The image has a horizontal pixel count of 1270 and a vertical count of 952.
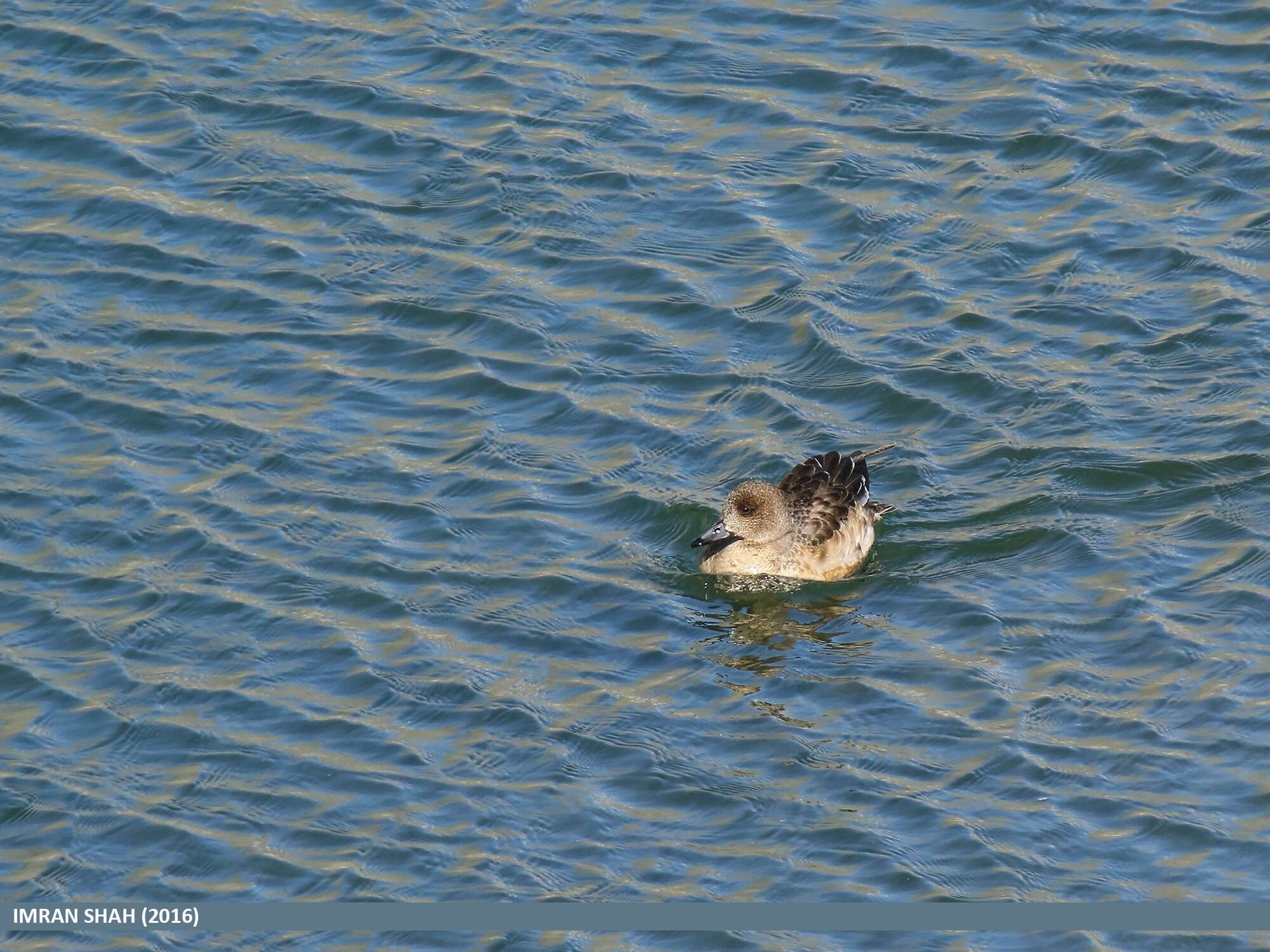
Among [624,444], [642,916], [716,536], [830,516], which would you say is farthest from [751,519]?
[642,916]

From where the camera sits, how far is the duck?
41.0ft

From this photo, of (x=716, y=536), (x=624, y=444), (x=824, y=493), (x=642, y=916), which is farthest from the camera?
(x=624, y=444)

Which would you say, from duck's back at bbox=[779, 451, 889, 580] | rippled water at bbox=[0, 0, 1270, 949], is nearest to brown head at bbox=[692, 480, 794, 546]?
duck's back at bbox=[779, 451, 889, 580]

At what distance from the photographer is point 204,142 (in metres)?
16.5

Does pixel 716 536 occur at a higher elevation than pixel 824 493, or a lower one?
lower

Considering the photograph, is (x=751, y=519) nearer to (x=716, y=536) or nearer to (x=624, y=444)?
(x=716, y=536)

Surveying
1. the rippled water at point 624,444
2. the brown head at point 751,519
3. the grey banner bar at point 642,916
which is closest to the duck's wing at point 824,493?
the brown head at point 751,519

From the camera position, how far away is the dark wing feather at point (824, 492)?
41.3 feet

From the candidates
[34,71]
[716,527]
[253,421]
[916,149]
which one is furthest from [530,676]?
[34,71]

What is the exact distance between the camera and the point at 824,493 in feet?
41.4

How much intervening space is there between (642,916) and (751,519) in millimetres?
3675

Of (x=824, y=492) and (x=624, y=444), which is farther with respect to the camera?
(x=624, y=444)

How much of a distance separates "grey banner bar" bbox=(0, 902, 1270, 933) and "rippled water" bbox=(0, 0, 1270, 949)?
4.3 inches

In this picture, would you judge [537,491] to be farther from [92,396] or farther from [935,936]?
[935,936]
